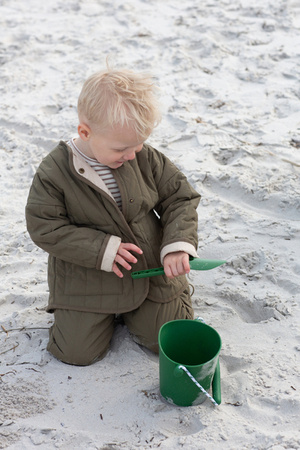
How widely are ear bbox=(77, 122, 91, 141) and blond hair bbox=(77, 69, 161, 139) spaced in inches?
1.5

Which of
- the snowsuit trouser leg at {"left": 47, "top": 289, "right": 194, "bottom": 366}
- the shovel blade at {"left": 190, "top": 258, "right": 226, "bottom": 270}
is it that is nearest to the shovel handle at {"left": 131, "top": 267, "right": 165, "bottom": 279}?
the shovel blade at {"left": 190, "top": 258, "right": 226, "bottom": 270}

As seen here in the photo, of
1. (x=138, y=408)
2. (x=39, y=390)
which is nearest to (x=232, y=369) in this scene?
(x=138, y=408)

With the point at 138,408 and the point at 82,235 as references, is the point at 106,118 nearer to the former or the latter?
the point at 82,235

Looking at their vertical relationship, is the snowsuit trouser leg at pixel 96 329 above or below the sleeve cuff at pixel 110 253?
below

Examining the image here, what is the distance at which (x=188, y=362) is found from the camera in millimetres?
1901

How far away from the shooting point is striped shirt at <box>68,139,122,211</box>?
1.89 m

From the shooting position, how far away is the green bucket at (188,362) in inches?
Answer: 64.5

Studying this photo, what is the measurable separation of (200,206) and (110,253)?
108cm

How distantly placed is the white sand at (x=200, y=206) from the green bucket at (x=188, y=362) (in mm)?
51

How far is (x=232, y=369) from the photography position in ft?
6.20

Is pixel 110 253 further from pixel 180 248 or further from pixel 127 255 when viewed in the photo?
pixel 180 248

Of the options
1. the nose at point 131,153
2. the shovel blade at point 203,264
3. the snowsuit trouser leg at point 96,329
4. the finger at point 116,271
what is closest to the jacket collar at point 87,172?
the nose at point 131,153

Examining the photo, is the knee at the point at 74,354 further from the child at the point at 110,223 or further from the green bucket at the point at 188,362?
the green bucket at the point at 188,362

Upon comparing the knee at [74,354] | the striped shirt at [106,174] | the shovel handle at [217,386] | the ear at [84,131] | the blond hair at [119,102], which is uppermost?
the blond hair at [119,102]
